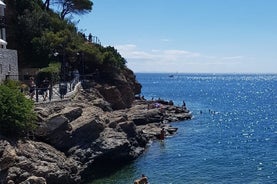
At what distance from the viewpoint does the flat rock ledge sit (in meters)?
28.4

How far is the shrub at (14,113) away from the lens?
29.8 m

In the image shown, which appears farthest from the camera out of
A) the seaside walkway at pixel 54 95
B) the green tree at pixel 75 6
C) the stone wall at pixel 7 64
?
the green tree at pixel 75 6

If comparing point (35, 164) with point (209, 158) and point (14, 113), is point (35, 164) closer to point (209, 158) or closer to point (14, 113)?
point (14, 113)

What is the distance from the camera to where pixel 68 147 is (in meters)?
34.2

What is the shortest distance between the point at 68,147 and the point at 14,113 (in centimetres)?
592

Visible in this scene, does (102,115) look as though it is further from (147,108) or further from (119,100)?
(147,108)

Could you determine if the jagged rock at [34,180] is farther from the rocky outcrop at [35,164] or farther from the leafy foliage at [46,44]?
the leafy foliage at [46,44]

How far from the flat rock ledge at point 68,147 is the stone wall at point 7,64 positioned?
5.86 metres

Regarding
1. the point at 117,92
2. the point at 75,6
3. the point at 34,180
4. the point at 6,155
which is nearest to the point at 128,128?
the point at 34,180

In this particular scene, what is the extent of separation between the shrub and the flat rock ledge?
979 mm

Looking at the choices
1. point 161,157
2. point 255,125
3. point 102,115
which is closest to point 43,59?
point 102,115

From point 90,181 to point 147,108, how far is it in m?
37.4

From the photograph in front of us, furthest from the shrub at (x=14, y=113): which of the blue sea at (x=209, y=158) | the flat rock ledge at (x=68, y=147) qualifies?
the blue sea at (x=209, y=158)

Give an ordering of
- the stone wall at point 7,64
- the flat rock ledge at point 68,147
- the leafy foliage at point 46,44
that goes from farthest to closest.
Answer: the leafy foliage at point 46,44 → the stone wall at point 7,64 → the flat rock ledge at point 68,147
